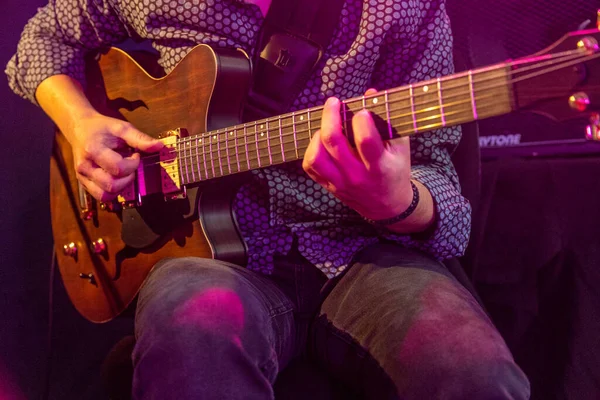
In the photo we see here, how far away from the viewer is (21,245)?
1.34 m

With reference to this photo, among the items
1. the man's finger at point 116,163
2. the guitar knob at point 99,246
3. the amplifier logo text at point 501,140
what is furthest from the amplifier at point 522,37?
the guitar knob at point 99,246

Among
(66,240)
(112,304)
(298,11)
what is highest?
(298,11)

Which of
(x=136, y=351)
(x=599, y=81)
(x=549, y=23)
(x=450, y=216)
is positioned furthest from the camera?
(x=549, y=23)

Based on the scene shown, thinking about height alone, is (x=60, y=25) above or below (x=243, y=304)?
above

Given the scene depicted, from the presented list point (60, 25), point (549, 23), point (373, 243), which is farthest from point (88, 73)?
point (549, 23)

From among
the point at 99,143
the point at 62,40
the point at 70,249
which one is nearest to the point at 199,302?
the point at 99,143

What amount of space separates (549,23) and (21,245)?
150 cm

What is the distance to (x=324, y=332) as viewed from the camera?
83 cm

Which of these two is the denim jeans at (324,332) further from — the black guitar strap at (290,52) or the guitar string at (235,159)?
the black guitar strap at (290,52)

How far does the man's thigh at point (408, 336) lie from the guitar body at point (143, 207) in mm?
207

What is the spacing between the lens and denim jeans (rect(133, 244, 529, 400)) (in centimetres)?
60

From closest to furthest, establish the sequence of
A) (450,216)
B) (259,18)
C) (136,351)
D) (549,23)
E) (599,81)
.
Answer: (599,81)
(136,351)
(450,216)
(259,18)
(549,23)

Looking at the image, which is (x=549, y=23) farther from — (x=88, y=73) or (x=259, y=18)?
(x=88, y=73)

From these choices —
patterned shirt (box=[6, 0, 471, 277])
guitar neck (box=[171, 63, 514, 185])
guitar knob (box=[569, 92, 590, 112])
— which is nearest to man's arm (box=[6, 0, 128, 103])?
Result: patterned shirt (box=[6, 0, 471, 277])
